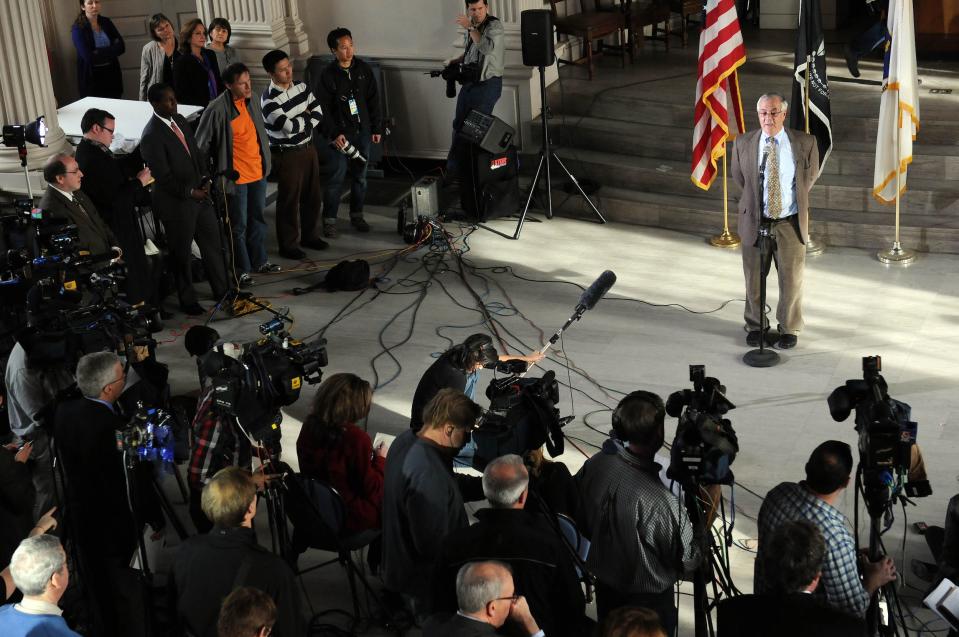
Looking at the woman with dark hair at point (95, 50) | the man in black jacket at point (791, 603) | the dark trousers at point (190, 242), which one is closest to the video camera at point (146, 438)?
the man in black jacket at point (791, 603)

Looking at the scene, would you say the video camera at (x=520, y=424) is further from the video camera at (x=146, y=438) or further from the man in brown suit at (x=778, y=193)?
the man in brown suit at (x=778, y=193)

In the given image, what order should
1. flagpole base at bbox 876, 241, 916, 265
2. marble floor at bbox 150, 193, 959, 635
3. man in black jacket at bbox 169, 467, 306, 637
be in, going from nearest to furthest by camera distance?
man in black jacket at bbox 169, 467, 306, 637
marble floor at bbox 150, 193, 959, 635
flagpole base at bbox 876, 241, 916, 265

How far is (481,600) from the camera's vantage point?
3.90 metres

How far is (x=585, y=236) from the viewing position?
10.3 meters

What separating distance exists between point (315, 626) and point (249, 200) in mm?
4775

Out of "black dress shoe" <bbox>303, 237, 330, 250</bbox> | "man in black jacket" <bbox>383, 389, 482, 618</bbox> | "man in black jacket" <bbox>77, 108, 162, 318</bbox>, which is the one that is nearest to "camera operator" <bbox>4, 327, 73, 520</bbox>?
"man in black jacket" <bbox>383, 389, 482, 618</bbox>

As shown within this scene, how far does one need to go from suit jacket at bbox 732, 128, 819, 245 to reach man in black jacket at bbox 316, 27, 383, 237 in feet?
12.1

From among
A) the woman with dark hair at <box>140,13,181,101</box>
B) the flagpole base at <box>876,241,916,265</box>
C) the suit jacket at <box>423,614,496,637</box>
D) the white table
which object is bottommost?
the flagpole base at <box>876,241,916,265</box>

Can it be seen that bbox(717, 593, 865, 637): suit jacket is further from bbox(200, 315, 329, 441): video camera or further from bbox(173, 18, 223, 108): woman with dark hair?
bbox(173, 18, 223, 108): woman with dark hair

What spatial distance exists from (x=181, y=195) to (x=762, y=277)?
3.90m

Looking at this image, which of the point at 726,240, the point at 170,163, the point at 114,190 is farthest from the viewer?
the point at 726,240

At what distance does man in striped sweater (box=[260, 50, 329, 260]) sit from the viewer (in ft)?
31.6

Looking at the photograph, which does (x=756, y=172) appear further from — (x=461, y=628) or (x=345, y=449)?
(x=461, y=628)

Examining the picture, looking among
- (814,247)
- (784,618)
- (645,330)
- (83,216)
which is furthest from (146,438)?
(814,247)
